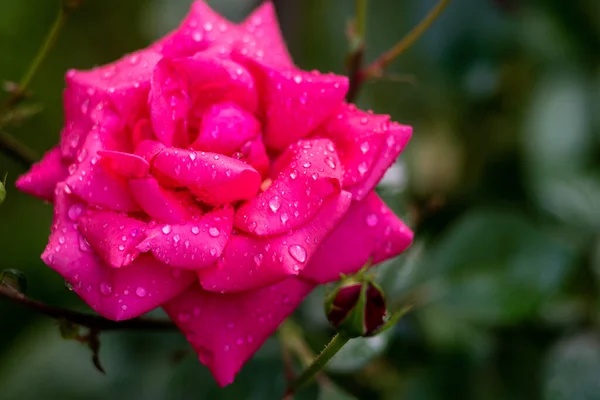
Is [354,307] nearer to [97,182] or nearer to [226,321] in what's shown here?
[226,321]

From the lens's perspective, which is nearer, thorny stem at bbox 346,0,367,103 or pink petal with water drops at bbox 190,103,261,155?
pink petal with water drops at bbox 190,103,261,155

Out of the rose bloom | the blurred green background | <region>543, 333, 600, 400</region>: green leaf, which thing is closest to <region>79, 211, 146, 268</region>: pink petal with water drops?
the rose bloom

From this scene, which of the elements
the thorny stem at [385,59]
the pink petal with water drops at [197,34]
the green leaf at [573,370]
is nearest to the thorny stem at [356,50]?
the thorny stem at [385,59]

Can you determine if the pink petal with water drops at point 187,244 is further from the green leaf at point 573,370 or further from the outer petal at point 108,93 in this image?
the green leaf at point 573,370

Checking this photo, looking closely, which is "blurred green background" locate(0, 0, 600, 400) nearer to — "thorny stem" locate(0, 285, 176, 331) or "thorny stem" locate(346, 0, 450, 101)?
"thorny stem" locate(346, 0, 450, 101)

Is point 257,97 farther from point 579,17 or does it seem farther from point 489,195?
point 579,17

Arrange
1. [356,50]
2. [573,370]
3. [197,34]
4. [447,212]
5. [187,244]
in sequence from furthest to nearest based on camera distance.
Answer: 1. [447,212]
2. [573,370]
3. [356,50]
4. [197,34]
5. [187,244]

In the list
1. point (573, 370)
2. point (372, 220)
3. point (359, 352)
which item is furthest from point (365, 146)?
point (573, 370)
